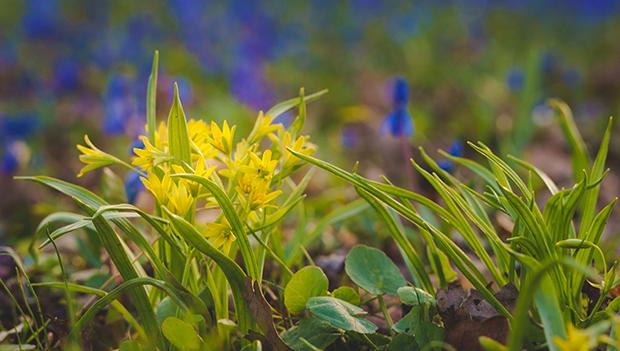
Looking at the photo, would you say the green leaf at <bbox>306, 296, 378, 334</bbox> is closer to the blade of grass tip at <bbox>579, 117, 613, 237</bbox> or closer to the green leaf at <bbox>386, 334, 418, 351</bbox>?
the green leaf at <bbox>386, 334, 418, 351</bbox>

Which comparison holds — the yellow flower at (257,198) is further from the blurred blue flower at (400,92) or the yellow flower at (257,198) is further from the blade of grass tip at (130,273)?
the blurred blue flower at (400,92)

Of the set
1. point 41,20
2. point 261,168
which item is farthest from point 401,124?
point 41,20

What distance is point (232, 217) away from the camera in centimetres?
132

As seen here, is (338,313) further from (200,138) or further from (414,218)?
(200,138)

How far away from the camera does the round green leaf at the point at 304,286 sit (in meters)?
1.41

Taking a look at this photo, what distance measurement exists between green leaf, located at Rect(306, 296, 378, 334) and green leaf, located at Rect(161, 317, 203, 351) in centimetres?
21

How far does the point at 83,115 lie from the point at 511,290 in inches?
133

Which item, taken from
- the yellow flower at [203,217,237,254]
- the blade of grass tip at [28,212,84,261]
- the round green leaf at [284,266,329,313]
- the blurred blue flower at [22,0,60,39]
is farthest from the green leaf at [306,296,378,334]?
the blurred blue flower at [22,0,60,39]

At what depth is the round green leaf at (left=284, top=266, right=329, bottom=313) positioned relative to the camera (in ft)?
4.61

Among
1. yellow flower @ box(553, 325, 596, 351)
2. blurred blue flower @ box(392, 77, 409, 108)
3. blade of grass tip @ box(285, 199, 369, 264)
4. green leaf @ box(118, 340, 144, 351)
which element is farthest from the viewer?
blurred blue flower @ box(392, 77, 409, 108)

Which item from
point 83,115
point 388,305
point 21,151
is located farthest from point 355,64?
point 388,305

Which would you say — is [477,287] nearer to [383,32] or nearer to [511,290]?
[511,290]

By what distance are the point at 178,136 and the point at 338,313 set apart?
443mm

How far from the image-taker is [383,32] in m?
6.57
